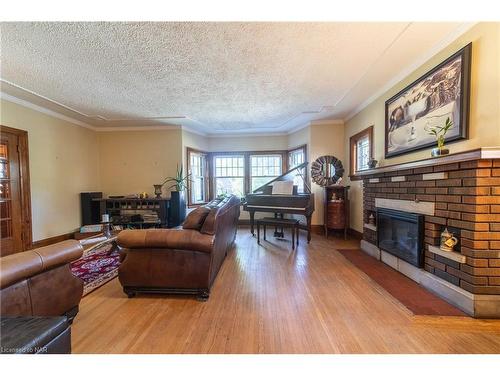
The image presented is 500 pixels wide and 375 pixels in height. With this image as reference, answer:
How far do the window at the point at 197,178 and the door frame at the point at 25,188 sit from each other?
292 centimetres

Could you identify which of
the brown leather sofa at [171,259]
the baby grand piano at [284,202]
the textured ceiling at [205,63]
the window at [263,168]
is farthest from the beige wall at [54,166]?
the window at [263,168]

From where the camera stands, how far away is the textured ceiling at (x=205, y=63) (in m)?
1.99

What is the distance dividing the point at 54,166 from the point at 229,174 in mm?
3847

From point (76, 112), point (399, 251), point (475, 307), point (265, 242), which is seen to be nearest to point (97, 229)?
point (76, 112)

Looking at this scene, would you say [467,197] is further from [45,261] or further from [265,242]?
[45,261]

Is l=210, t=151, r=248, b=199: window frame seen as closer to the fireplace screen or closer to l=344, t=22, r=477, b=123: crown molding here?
l=344, t=22, r=477, b=123: crown molding

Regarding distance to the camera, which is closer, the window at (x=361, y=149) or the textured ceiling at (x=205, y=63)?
the textured ceiling at (x=205, y=63)

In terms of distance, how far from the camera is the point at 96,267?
3004 mm

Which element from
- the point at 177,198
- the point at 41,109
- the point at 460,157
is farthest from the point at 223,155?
the point at 460,157

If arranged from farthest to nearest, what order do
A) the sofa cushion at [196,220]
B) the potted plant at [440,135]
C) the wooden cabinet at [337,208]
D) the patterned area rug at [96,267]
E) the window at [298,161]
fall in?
1. the window at [298,161]
2. the wooden cabinet at [337,208]
3. the patterned area rug at [96,267]
4. the sofa cushion at [196,220]
5. the potted plant at [440,135]

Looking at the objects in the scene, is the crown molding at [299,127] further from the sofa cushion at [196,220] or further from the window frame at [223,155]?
the sofa cushion at [196,220]

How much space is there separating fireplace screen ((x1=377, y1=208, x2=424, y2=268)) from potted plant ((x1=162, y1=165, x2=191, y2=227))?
4.03 metres

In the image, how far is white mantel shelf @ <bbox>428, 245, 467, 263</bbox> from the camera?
1.87 m

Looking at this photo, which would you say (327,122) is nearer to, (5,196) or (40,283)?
(40,283)
